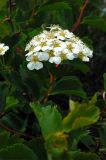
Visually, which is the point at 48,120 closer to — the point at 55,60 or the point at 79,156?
the point at 79,156

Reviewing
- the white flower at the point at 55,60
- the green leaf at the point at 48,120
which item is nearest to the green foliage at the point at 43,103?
the green leaf at the point at 48,120

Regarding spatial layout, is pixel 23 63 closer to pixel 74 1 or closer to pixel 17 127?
pixel 17 127

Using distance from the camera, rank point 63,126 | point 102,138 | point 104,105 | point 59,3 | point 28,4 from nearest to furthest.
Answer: point 63,126
point 102,138
point 104,105
point 59,3
point 28,4

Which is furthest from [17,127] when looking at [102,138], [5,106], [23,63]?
[102,138]

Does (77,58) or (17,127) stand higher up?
(77,58)

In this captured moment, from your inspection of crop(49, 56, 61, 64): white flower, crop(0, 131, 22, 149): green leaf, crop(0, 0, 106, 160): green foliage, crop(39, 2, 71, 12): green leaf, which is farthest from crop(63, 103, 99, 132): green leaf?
crop(39, 2, 71, 12): green leaf

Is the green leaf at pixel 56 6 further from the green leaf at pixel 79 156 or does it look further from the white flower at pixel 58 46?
the green leaf at pixel 79 156
